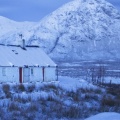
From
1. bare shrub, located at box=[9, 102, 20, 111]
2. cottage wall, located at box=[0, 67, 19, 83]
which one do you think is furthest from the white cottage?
bare shrub, located at box=[9, 102, 20, 111]

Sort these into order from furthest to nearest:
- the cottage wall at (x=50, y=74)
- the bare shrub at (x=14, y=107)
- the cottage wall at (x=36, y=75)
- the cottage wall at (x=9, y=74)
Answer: the cottage wall at (x=50, y=74) → the cottage wall at (x=36, y=75) → the cottage wall at (x=9, y=74) → the bare shrub at (x=14, y=107)

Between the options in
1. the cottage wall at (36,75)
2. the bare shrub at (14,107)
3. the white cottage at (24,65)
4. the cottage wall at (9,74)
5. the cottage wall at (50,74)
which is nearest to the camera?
the bare shrub at (14,107)

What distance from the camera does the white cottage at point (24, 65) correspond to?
40875 millimetres

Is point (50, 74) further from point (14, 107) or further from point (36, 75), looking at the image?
point (14, 107)

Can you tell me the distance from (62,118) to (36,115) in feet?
3.95

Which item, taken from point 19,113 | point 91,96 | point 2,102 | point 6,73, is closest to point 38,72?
point 6,73

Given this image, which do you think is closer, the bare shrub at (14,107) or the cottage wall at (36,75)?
the bare shrub at (14,107)

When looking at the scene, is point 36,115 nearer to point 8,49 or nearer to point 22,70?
point 22,70

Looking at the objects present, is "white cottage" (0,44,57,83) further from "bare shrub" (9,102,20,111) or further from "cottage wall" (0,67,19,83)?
"bare shrub" (9,102,20,111)

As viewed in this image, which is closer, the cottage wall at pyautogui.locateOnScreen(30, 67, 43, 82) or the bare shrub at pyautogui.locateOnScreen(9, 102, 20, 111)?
the bare shrub at pyautogui.locateOnScreen(9, 102, 20, 111)

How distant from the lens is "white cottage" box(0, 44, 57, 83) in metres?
40.9

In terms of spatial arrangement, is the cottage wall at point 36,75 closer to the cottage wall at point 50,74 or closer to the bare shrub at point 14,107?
the cottage wall at point 50,74

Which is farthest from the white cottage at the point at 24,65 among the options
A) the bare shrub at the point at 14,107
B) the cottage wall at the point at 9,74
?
the bare shrub at the point at 14,107

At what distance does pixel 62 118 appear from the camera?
15.7 m
